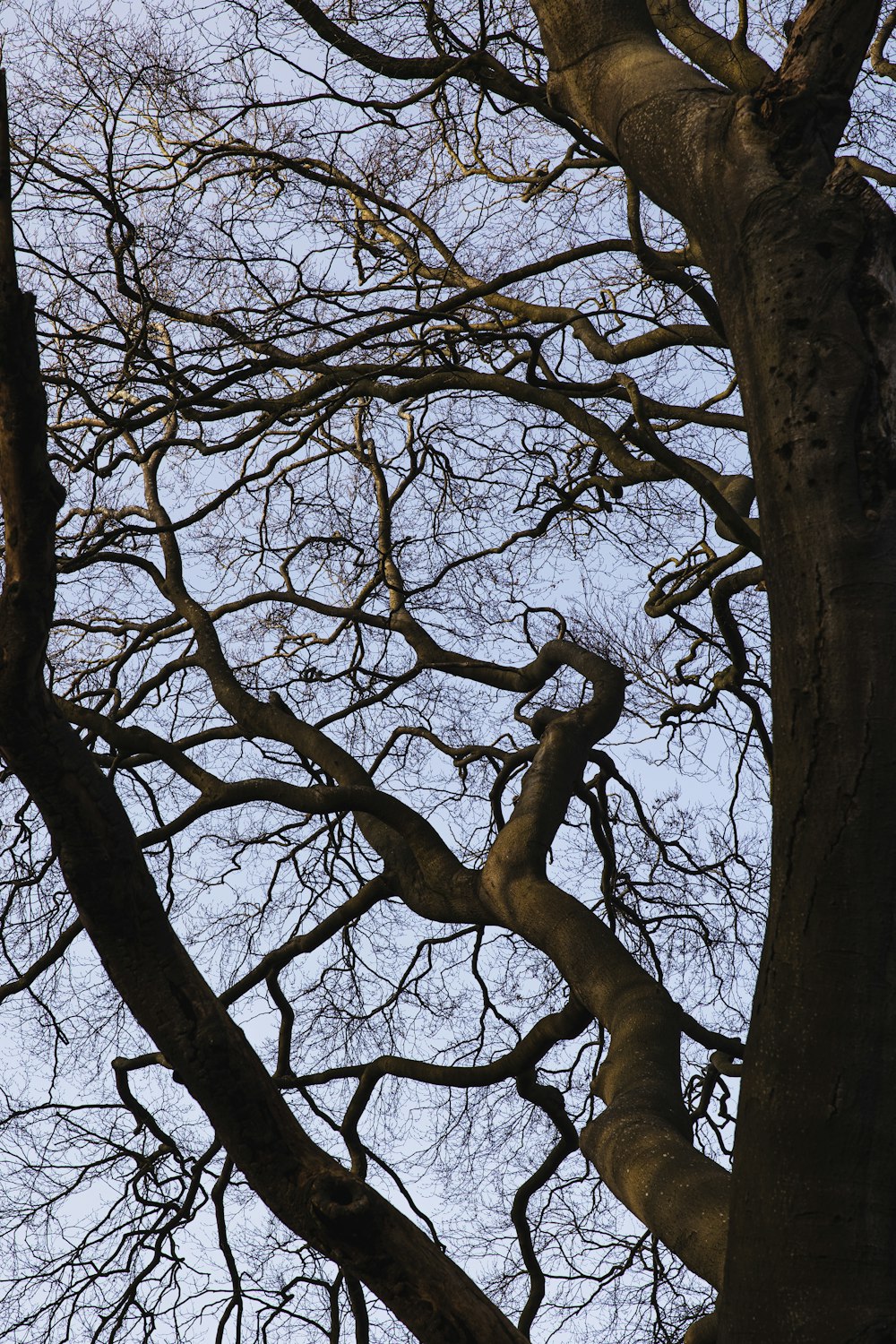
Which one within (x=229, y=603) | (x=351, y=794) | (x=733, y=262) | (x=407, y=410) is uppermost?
(x=407, y=410)

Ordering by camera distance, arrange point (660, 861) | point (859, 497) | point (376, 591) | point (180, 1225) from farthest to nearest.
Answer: point (376, 591) < point (660, 861) < point (180, 1225) < point (859, 497)

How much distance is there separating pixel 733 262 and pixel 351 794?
7.68 ft

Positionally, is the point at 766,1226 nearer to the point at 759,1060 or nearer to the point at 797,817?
the point at 759,1060

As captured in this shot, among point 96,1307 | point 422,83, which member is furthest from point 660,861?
point 422,83

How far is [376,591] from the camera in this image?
5758 millimetres

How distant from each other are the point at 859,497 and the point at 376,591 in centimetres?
403

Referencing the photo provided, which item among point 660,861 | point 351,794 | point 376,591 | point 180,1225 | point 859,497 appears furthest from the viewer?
point 376,591

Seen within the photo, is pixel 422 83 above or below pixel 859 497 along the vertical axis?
above

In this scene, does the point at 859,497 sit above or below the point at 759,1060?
above

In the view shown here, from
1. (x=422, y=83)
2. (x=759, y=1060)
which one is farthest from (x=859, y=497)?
(x=422, y=83)

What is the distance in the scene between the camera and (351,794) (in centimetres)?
400

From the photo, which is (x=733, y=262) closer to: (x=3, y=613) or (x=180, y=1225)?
(x=3, y=613)

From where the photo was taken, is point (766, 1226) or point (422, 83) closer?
point (766, 1226)

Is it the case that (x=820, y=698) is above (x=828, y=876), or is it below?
above
